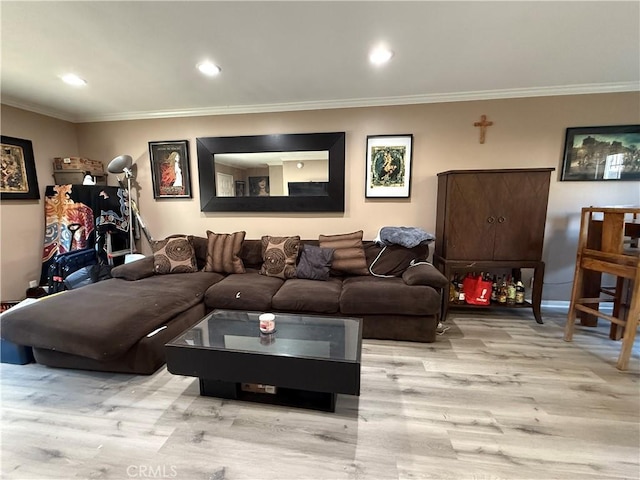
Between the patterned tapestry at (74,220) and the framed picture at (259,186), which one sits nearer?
the patterned tapestry at (74,220)

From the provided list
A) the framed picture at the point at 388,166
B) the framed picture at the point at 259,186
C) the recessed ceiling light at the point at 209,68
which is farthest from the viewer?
the framed picture at the point at 259,186

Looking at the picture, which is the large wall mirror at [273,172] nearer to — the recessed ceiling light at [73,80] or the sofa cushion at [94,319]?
the recessed ceiling light at [73,80]

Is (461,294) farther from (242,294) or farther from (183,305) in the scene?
(183,305)

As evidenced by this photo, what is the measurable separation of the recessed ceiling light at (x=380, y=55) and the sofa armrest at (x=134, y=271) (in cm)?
288

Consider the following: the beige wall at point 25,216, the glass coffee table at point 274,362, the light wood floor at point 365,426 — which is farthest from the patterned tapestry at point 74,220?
the glass coffee table at point 274,362

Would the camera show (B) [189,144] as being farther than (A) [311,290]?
Yes

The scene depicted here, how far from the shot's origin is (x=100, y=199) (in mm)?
3166

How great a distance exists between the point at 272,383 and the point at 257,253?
1815 mm

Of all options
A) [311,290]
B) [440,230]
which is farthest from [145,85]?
[440,230]

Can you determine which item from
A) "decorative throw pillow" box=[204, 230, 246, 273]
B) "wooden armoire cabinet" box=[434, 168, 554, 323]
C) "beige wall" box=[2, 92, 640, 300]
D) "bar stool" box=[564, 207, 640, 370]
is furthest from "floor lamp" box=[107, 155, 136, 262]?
"bar stool" box=[564, 207, 640, 370]

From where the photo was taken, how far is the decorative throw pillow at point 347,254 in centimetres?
290

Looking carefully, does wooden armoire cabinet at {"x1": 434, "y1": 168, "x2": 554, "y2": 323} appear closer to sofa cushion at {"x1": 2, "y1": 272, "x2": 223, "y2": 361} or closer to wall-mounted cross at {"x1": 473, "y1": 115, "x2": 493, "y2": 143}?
wall-mounted cross at {"x1": 473, "y1": 115, "x2": 493, "y2": 143}

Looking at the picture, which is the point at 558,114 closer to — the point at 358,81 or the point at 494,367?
the point at 358,81

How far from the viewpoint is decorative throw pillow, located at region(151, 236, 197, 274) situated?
116 inches
